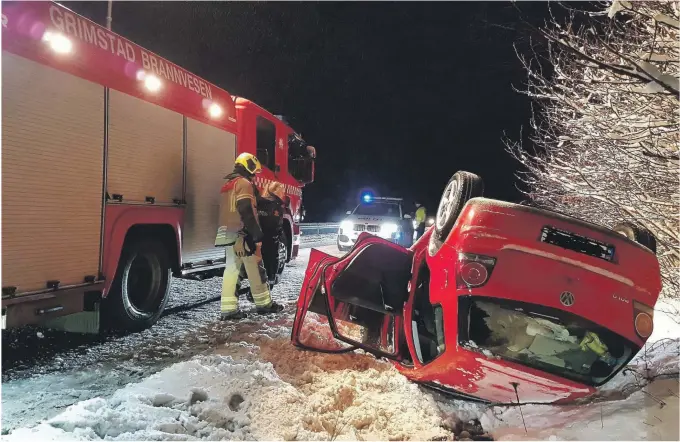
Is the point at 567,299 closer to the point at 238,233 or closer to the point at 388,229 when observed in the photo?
the point at 238,233

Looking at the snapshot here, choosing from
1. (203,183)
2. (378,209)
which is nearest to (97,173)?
(203,183)

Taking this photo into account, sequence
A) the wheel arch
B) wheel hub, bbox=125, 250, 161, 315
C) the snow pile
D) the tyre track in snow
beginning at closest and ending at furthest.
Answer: the snow pile, the tyre track in snow, the wheel arch, wheel hub, bbox=125, 250, 161, 315

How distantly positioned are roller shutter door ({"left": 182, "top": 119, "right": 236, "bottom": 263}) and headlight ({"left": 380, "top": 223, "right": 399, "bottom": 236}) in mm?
6637

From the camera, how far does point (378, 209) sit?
46.1 feet

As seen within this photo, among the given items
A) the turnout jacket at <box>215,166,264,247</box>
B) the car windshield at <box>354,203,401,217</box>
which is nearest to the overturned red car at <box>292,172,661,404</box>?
the turnout jacket at <box>215,166,264,247</box>

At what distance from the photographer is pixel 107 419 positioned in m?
2.91

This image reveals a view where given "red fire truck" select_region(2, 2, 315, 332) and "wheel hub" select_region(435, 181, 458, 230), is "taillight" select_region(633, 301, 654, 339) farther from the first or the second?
"red fire truck" select_region(2, 2, 315, 332)

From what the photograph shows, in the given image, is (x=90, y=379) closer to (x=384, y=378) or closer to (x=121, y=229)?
(x=121, y=229)

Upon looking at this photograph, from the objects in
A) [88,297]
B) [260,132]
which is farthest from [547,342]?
[260,132]

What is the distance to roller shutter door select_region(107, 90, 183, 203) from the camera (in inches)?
184

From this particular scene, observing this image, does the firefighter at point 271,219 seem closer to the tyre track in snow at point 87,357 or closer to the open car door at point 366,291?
the tyre track in snow at point 87,357

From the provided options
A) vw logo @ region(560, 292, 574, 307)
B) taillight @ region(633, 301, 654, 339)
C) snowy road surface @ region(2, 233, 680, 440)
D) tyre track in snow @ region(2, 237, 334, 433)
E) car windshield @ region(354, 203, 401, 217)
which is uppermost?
car windshield @ region(354, 203, 401, 217)

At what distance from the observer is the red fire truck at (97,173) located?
11.9ft

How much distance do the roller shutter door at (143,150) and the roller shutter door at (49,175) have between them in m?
0.19
